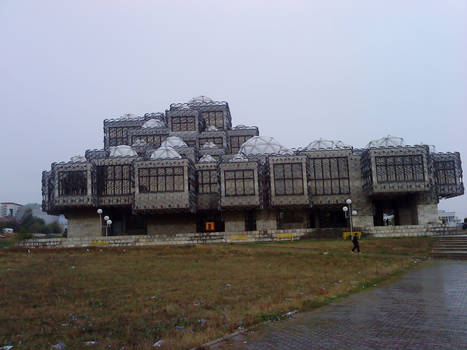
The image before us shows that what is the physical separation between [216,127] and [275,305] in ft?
215

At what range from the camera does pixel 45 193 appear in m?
60.2

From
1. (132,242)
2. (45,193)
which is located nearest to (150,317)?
(132,242)

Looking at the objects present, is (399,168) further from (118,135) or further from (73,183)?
(118,135)

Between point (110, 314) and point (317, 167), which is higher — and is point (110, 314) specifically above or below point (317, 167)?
below

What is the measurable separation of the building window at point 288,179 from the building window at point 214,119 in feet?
86.2

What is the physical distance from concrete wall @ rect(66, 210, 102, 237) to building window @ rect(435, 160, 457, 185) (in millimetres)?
46360

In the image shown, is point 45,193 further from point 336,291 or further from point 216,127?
point 336,291

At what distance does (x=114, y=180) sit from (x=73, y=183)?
5198mm

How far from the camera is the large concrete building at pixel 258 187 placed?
52.0 meters

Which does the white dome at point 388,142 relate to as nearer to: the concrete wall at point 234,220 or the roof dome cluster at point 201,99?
the concrete wall at point 234,220

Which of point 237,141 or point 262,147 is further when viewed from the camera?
point 237,141

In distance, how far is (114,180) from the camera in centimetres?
5625

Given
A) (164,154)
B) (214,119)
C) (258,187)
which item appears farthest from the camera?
(214,119)

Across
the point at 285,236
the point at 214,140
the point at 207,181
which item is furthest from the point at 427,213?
the point at 214,140
